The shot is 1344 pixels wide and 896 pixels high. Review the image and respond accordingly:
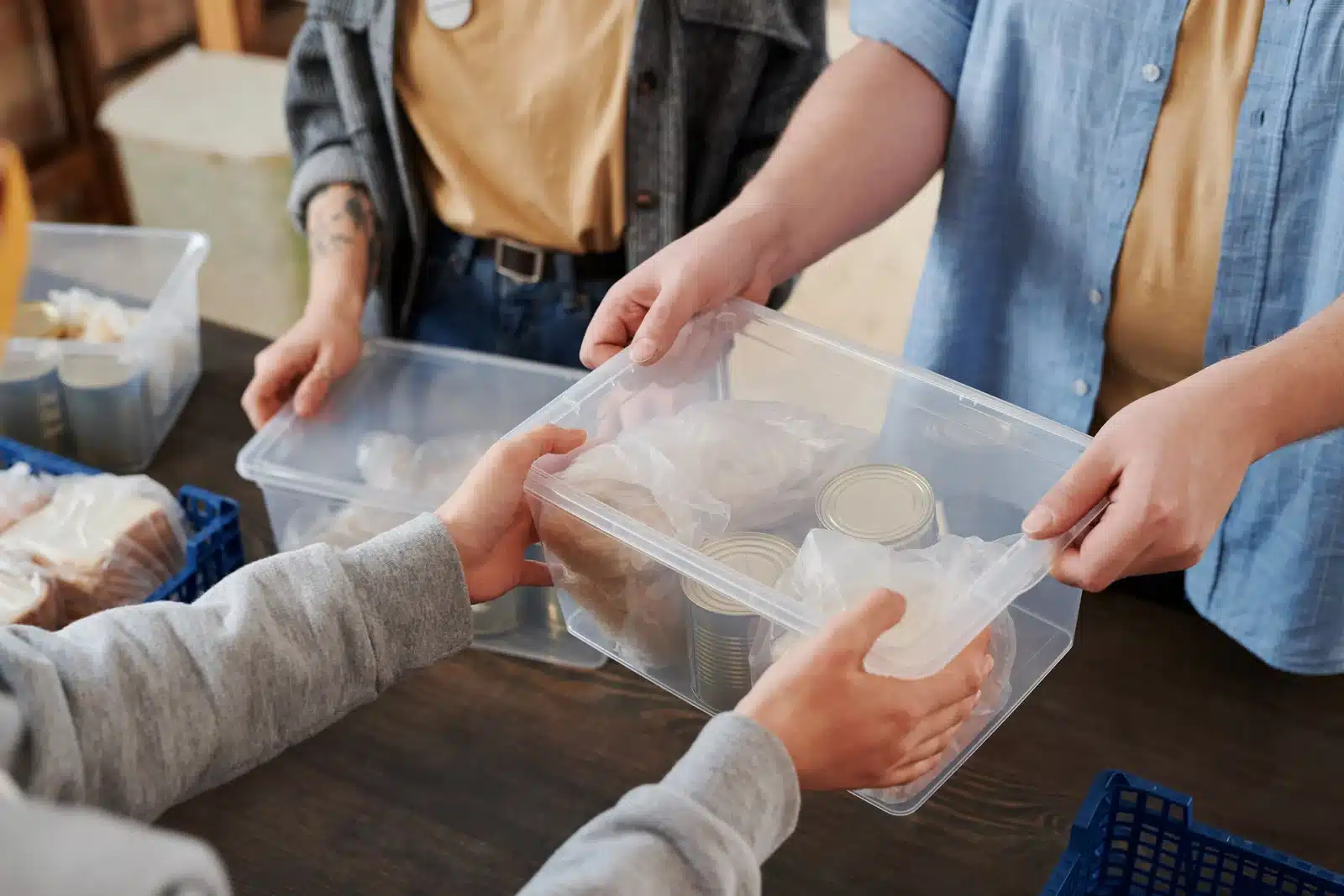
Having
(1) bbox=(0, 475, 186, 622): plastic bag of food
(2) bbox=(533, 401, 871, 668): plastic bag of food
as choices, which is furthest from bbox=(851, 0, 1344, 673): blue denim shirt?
(1) bbox=(0, 475, 186, 622): plastic bag of food

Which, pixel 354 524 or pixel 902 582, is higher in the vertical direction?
pixel 902 582

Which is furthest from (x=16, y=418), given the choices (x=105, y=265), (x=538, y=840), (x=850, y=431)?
(x=850, y=431)

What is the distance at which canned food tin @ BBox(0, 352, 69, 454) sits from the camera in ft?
3.91

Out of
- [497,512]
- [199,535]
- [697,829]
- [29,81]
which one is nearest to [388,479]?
[199,535]

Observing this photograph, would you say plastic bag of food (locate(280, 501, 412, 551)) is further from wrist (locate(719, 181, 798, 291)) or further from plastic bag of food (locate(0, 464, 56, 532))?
wrist (locate(719, 181, 798, 291))

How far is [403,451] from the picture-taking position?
1148 mm

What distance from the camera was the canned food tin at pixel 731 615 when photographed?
2.54 ft

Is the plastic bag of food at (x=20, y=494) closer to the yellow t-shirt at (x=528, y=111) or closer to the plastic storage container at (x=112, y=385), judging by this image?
the plastic storage container at (x=112, y=385)

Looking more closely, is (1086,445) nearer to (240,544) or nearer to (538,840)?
(538,840)

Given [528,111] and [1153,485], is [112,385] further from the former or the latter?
[1153,485]

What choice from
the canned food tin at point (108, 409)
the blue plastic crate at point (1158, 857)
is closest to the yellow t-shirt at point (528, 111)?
the canned food tin at point (108, 409)

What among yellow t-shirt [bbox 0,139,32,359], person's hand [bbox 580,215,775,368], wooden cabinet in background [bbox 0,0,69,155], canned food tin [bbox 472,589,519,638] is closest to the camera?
yellow t-shirt [bbox 0,139,32,359]

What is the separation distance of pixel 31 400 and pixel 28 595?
1.06 ft

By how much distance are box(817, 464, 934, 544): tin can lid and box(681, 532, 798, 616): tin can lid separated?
41 mm
